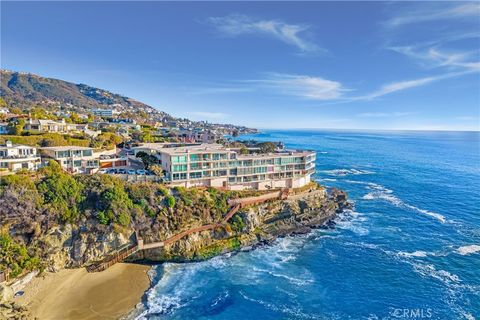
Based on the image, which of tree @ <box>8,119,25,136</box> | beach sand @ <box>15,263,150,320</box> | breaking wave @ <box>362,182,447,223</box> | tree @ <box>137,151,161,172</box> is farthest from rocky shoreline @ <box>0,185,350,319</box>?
tree @ <box>8,119,25,136</box>

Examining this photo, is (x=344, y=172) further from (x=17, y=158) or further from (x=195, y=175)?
(x=17, y=158)

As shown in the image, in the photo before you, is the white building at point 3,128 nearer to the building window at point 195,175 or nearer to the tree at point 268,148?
the building window at point 195,175

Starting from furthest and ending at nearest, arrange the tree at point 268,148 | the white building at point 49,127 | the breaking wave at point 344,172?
the breaking wave at point 344,172, the tree at point 268,148, the white building at point 49,127

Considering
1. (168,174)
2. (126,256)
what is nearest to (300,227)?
(168,174)

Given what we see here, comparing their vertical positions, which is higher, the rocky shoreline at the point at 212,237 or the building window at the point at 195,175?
the building window at the point at 195,175

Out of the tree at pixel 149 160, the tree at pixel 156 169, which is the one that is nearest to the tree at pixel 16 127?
the tree at pixel 149 160

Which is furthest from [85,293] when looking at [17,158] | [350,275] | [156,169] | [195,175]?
[350,275]

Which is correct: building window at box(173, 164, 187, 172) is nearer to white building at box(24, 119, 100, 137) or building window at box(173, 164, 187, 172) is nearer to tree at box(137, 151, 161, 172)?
tree at box(137, 151, 161, 172)
